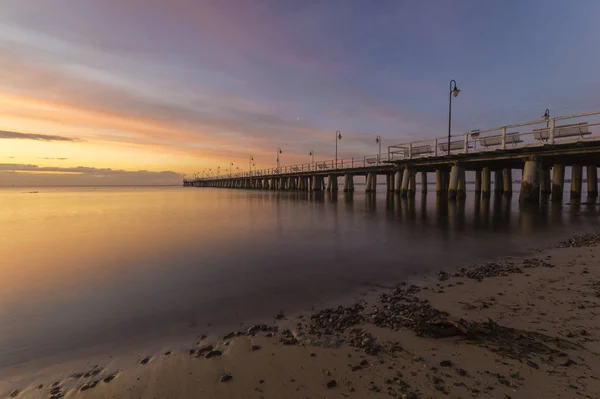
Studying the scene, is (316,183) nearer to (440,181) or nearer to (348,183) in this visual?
(348,183)

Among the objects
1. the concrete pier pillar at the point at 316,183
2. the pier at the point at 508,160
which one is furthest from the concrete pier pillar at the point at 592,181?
the concrete pier pillar at the point at 316,183

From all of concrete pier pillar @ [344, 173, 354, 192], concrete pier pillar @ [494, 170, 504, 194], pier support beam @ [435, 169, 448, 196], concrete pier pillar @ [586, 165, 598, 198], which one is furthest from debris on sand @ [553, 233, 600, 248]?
concrete pier pillar @ [344, 173, 354, 192]

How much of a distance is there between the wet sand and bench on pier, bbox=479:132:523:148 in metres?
20.2

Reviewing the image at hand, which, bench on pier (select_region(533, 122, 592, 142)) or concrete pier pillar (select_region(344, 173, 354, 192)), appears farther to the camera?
concrete pier pillar (select_region(344, 173, 354, 192))

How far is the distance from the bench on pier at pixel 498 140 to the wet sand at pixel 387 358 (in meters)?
20.2

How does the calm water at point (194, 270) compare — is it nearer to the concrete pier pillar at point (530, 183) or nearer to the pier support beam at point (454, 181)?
the concrete pier pillar at point (530, 183)

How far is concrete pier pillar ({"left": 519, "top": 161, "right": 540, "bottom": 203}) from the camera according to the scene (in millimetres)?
20547

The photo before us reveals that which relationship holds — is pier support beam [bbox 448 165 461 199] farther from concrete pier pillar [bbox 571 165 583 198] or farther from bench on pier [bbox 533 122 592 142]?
concrete pier pillar [bbox 571 165 583 198]

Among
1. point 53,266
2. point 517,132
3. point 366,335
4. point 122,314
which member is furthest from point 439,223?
point 53,266

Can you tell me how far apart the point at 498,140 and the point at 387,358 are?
2349cm

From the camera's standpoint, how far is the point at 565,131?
59.8 feet

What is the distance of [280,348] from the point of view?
350 centimetres

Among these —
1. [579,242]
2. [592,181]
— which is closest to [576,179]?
[592,181]

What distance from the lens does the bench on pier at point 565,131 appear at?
1748 centimetres
